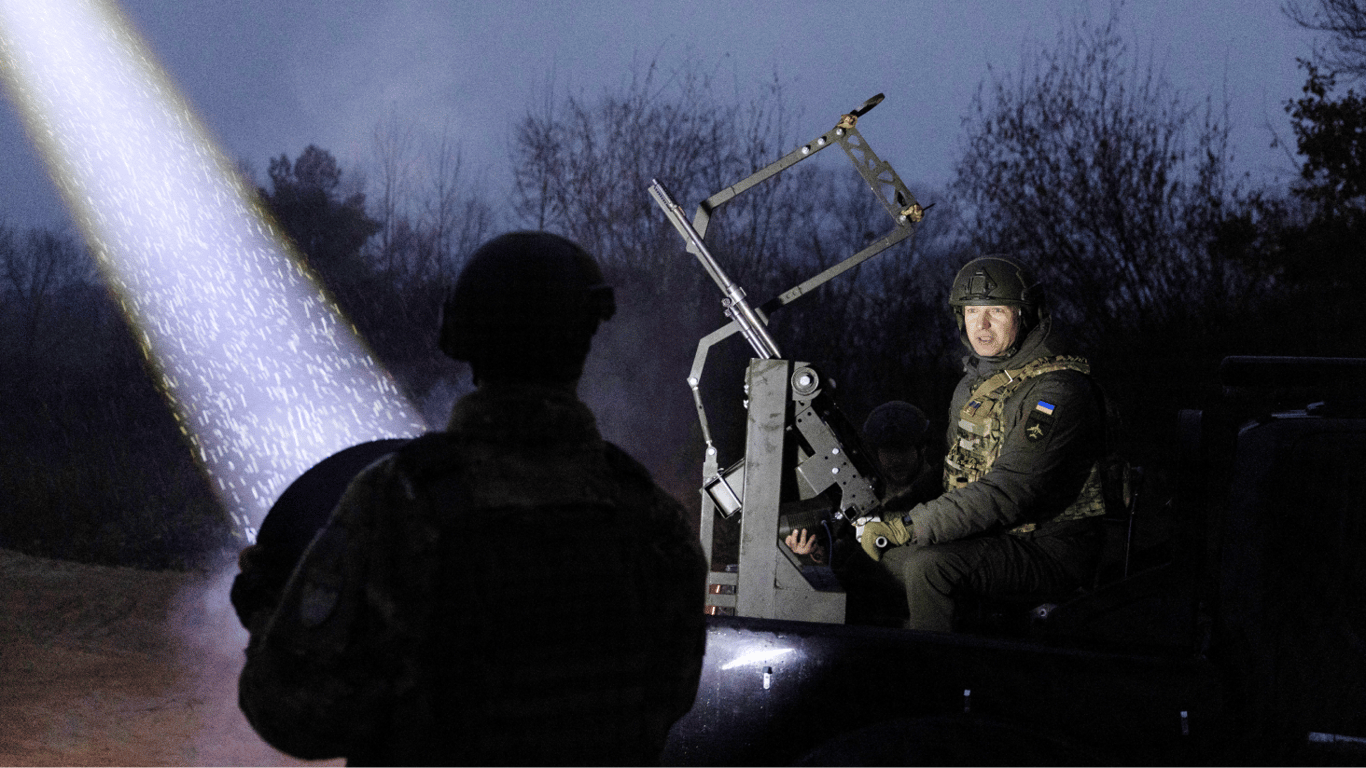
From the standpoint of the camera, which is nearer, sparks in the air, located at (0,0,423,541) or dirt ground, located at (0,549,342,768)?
dirt ground, located at (0,549,342,768)

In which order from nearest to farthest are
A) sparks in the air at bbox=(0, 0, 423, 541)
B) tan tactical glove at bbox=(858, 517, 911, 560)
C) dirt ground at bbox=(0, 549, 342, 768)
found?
1. tan tactical glove at bbox=(858, 517, 911, 560)
2. dirt ground at bbox=(0, 549, 342, 768)
3. sparks in the air at bbox=(0, 0, 423, 541)

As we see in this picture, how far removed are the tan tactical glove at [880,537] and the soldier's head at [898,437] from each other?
2150 mm

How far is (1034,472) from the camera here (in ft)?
10.3

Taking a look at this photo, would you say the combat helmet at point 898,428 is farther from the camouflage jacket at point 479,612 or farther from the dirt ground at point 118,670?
the camouflage jacket at point 479,612

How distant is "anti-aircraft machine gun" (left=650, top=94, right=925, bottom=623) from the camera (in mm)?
3041

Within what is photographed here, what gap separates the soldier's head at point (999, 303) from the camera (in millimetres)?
3605

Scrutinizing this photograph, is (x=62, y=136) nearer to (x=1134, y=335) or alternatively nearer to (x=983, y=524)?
(x=1134, y=335)

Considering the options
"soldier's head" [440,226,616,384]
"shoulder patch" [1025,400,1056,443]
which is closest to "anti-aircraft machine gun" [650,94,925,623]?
"shoulder patch" [1025,400,1056,443]

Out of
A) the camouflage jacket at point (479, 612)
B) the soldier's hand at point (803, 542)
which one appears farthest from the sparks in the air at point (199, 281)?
the camouflage jacket at point (479, 612)

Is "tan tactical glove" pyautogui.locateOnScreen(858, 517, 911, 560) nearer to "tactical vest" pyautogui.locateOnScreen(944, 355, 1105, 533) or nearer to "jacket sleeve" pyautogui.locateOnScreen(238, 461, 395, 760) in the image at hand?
"tactical vest" pyautogui.locateOnScreen(944, 355, 1105, 533)

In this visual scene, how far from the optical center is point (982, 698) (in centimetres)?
255

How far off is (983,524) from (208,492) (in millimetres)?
14734

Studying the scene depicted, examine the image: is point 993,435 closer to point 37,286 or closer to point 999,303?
point 999,303

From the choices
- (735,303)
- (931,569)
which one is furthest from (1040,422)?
(735,303)
